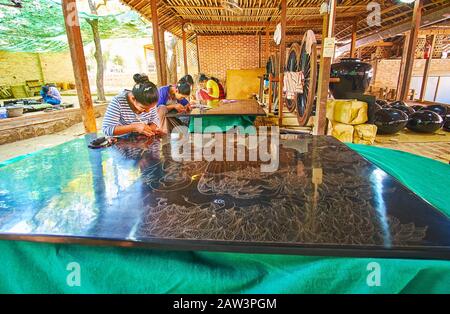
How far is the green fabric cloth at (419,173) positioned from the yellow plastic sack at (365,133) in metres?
1.47

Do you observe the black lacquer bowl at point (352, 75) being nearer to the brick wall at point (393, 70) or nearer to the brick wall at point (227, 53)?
the brick wall at point (227, 53)

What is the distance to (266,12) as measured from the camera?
6.45 metres

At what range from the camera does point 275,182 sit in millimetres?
1243

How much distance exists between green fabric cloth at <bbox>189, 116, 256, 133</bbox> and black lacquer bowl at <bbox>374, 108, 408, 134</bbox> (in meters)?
2.85

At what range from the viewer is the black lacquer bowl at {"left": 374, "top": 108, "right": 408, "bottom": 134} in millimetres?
4684

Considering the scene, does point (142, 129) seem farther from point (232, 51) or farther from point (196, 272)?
point (232, 51)

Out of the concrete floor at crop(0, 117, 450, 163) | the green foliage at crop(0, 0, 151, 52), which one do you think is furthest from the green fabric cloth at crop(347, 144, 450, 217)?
the green foliage at crop(0, 0, 151, 52)

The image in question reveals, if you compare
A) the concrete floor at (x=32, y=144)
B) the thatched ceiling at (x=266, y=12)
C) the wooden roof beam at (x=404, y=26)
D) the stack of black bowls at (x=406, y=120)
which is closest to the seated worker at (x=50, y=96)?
the concrete floor at (x=32, y=144)

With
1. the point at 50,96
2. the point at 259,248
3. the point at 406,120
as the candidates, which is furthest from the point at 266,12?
the point at 259,248

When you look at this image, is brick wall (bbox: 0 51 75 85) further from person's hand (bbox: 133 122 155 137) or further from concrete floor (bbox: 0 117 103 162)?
person's hand (bbox: 133 122 155 137)

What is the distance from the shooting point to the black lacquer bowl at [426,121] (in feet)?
15.8

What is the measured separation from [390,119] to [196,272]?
205 inches

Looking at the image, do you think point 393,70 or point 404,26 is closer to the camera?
point 404,26

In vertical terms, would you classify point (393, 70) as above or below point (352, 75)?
above
